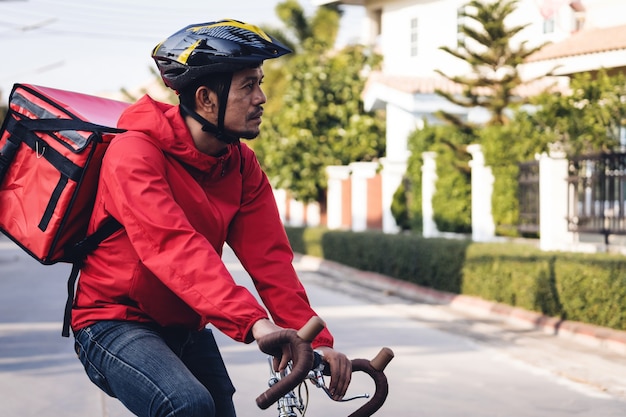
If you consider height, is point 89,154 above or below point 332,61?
below

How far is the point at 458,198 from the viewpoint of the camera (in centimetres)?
2219

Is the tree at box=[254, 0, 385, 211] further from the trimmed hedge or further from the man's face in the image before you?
the man's face

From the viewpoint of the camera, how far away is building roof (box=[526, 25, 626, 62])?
80.0 ft

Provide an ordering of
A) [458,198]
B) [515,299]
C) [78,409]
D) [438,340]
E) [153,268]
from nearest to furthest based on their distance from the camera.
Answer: [153,268], [78,409], [438,340], [515,299], [458,198]

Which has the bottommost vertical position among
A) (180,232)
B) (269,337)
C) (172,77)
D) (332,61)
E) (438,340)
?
(438,340)

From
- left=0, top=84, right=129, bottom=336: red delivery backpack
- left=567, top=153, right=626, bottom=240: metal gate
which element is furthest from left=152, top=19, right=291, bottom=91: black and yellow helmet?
left=567, top=153, right=626, bottom=240: metal gate

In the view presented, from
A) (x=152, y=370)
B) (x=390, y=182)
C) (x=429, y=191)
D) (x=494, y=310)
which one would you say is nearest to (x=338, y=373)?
(x=152, y=370)

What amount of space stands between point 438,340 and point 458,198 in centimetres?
1036

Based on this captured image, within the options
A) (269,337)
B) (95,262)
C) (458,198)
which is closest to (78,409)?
(95,262)

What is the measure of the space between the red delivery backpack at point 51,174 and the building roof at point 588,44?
71.2ft

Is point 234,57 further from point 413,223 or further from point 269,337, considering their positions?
point 413,223

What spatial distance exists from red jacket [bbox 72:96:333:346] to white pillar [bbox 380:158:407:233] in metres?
23.1

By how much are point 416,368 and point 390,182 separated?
17.2 meters

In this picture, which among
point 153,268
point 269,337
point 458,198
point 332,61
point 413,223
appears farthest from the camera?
point 332,61
